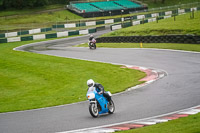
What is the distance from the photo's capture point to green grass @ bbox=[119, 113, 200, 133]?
30.4 feet

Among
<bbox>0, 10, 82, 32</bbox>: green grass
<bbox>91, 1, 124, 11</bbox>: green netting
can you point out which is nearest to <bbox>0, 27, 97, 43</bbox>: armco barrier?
<bbox>0, 10, 82, 32</bbox>: green grass

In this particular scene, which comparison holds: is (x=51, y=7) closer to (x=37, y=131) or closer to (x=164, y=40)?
(x=164, y=40)

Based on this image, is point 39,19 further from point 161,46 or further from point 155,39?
point 161,46

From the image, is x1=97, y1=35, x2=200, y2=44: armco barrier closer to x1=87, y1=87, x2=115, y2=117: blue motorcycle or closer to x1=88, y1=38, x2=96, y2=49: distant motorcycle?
x1=88, y1=38, x2=96, y2=49: distant motorcycle

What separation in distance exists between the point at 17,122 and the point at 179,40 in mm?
21530

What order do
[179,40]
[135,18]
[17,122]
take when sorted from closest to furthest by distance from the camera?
[17,122], [179,40], [135,18]

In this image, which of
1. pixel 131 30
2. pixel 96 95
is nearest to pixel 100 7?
pixel 131 30

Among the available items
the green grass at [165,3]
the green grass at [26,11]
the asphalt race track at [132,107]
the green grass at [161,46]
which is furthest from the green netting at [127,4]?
the asphalt race track at [132,107]

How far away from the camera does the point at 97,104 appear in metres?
12.7

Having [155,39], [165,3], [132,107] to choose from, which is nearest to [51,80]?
[132,107]

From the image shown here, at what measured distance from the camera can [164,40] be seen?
32812 millimetres

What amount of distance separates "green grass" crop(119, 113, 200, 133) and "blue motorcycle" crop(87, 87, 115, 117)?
253cm

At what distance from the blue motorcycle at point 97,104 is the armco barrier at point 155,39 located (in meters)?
18.7

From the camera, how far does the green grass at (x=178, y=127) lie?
9266 millimetres
